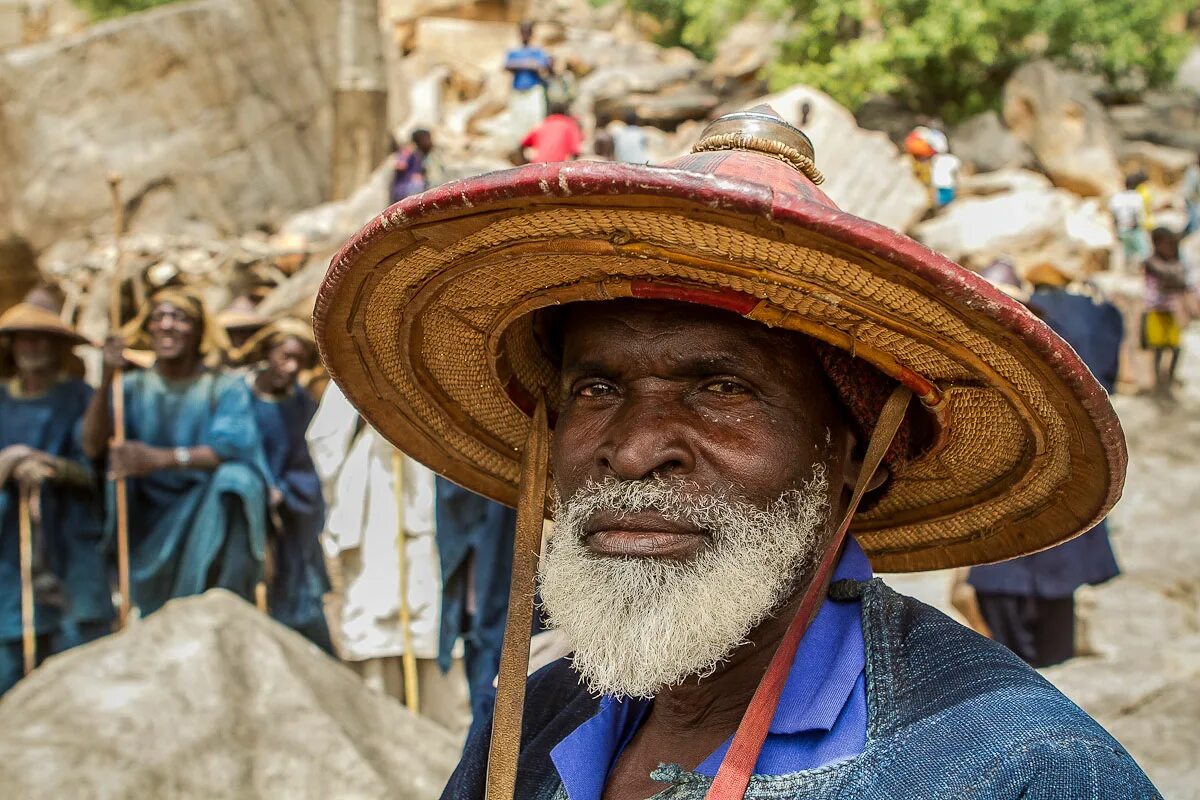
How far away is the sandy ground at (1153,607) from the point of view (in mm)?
3344

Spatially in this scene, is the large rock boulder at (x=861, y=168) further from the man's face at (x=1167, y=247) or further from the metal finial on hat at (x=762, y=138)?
the metal finial on hat at (x=762, y=138)

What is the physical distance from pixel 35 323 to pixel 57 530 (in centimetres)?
112

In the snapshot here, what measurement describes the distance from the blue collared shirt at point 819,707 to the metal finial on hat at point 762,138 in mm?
586

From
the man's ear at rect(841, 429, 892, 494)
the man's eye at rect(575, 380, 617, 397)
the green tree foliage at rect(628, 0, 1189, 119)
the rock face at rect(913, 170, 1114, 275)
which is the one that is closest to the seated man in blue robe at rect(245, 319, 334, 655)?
the man's eye at rect(575, 380, 617, 397)

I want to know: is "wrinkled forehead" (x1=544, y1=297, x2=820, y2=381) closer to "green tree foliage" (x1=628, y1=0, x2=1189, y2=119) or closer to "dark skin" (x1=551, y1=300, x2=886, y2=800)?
"dark skin" (x1=551, y1=300, x2=886, y2=800)

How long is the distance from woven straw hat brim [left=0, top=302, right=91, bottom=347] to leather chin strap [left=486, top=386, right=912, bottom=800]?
5170mm

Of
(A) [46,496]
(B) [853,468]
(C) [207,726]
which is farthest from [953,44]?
(B) [853,468]

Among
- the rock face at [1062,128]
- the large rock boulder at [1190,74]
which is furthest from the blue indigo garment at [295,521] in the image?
the large rock boulder at [1190,74]

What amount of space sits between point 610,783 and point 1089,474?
2.79 feet

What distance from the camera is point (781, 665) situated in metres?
1.64

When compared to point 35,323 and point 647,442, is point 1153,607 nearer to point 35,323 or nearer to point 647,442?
point 647,442

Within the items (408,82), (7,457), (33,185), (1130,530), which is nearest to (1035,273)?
(1130,530)

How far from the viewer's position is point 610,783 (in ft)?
6.27

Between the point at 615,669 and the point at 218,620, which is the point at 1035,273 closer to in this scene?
the point at 218,620
